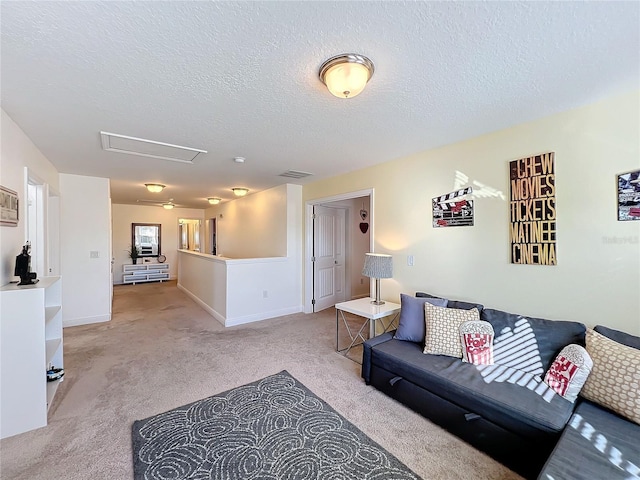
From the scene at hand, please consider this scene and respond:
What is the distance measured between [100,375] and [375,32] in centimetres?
373

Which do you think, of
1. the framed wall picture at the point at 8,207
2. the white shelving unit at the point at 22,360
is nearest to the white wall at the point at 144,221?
the framed wall picture at the point at 8,207

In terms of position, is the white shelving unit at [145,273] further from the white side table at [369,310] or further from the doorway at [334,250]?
the white side table at [369,310]

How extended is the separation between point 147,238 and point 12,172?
23.5 ft

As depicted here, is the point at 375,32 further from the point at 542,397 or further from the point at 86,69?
the point at 542,397

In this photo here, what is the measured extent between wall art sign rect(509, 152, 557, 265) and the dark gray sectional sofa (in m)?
0.56

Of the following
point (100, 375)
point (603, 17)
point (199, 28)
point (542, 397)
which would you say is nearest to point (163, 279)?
point (100, 375)

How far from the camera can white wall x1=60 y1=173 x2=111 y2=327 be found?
4344 millimetres

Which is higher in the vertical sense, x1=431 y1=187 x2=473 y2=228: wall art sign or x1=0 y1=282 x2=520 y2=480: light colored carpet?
x1=431 y1=187 x2=473 y2=228: wall art sign

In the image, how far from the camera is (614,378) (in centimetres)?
160

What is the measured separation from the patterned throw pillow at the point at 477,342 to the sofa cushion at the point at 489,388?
6 cm

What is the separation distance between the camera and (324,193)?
15.4 ft

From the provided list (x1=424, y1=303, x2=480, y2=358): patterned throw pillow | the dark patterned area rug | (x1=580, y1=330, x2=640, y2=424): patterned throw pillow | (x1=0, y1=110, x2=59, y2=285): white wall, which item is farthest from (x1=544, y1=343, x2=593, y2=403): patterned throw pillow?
(x1=0, y1=110, x2=59, y2=285): white wall

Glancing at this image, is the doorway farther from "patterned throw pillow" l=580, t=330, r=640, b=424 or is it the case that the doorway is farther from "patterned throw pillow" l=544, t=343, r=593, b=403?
"patterned throw pillow" l=580, t=330, r=640, b=424

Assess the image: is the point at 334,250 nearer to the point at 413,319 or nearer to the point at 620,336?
the point at 413,319
